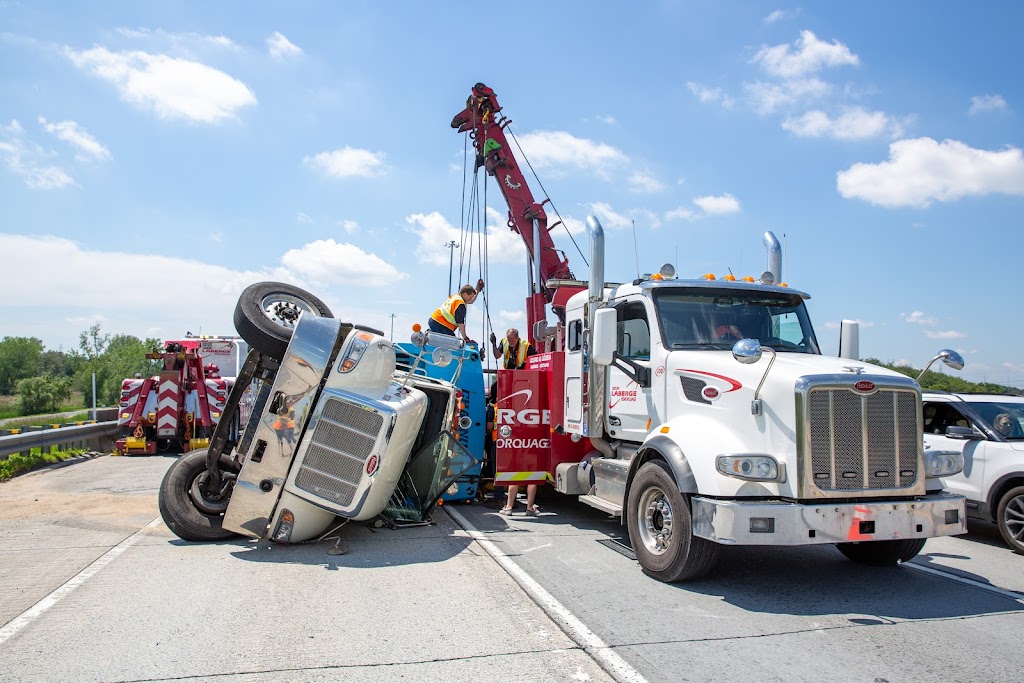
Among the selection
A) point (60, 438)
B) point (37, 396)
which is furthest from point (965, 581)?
point (37, 396)

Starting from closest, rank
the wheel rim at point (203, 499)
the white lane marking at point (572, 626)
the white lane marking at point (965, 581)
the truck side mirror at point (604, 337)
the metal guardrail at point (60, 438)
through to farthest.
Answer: the white lane marking at point (572, 626), the white lane marking at point (965, 581), the truck side mirror at point (604, 337), the wheel rim at point (203, 499), the metal guardrail at point (60, 438)

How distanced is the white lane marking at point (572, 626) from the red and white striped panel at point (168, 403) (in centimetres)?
1040

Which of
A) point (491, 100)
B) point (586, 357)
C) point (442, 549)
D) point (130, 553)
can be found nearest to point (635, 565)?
point (442, 549)

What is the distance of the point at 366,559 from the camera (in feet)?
21.1

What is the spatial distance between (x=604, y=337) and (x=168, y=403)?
11.3 m

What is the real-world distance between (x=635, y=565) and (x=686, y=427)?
135cm

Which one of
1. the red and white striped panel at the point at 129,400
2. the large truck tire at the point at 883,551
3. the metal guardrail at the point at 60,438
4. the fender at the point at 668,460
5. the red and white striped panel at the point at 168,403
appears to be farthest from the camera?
the red and white striped panel at the point at 129,400

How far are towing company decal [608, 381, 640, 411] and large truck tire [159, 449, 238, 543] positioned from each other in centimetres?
387

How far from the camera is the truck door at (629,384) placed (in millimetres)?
6871

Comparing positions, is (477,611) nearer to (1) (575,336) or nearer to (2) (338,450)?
(2) (338,450)

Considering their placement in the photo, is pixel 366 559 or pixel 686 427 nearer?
pixel 686 427

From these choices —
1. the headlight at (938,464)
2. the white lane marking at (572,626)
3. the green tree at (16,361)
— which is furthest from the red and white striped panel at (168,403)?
the green tree at (16,361)

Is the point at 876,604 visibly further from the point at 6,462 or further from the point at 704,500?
the point at 6,462

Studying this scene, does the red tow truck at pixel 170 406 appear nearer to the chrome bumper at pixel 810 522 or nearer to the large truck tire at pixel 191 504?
the large truck tire at pixel 191 504
